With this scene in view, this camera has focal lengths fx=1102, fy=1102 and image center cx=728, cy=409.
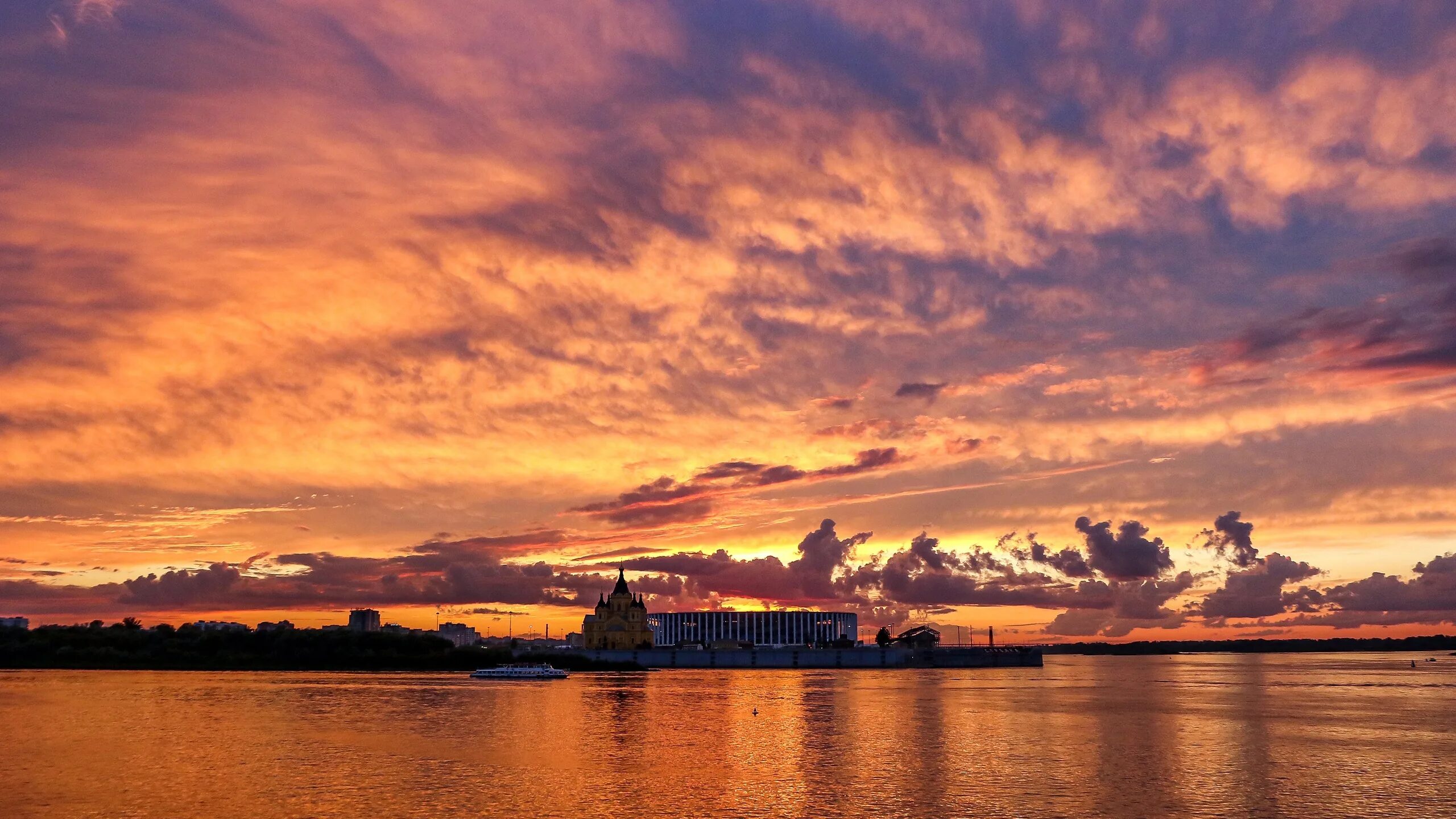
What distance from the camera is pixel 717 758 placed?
79.6 meters

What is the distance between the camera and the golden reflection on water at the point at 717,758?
59.2m

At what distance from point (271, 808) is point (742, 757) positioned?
3348 centimetres

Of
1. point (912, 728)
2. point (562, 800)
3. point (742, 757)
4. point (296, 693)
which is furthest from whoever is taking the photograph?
point (296, 693)

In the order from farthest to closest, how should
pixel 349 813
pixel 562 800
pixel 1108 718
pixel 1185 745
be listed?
pixel 1108 718 → pixel 1185 745 → pixel 562 800 → pixel 349 813

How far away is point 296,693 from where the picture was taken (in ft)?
514

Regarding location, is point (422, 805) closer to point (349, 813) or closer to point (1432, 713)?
point (349, 813)

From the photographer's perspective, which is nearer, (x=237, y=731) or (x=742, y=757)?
(x=742, y=757)

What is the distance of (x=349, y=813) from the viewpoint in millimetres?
55594

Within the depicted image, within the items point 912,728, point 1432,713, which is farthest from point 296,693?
point 1432,713

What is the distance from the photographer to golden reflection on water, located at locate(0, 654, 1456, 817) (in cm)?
5919

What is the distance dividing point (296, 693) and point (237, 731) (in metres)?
62.3

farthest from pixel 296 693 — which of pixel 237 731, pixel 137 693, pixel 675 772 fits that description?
pixel 675 772

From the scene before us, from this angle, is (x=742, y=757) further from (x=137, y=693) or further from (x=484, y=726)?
(x=137, y=693)

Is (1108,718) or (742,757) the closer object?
(742,757)
